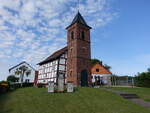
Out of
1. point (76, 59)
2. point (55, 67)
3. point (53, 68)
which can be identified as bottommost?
point (53, 68)

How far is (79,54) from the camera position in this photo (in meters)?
25.1

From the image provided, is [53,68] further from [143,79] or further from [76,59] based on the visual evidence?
[143,79]

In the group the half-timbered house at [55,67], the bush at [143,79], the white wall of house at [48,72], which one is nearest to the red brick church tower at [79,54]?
the half-timbered house at [55,67]

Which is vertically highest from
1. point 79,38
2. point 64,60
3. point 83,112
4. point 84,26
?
point 84,26

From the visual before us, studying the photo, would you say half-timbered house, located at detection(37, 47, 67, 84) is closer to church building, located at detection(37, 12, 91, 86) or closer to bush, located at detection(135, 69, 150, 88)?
church building, located at detection(37, 12, 91, 86)

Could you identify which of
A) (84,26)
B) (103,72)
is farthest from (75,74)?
(103,72)

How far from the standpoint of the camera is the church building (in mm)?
24656

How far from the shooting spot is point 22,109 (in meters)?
8.77

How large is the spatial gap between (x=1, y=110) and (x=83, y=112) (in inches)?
199

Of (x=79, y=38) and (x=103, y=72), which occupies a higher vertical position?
(x=79, y=38)

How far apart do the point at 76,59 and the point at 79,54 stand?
1.20m

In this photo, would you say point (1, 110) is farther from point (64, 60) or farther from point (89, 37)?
point (89, 37)

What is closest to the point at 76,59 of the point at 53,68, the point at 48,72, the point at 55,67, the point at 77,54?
the point at 77,54

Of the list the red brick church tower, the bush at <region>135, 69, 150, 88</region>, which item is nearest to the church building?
the red brick church tower
